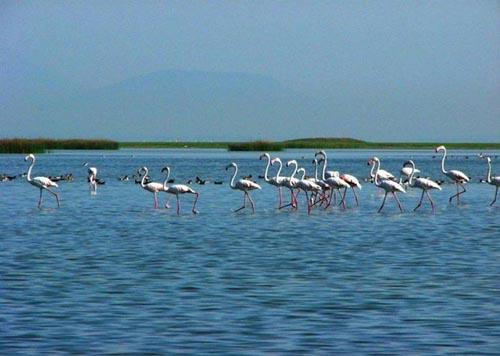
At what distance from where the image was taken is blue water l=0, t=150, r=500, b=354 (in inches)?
407

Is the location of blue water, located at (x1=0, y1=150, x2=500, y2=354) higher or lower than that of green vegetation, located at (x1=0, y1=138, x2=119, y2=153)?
lower

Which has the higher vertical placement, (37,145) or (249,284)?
(37,145)

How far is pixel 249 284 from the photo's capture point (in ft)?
45.0

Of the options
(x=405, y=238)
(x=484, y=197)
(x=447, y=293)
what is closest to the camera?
(x=447, y=293)

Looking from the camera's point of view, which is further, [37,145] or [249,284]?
[37,145]

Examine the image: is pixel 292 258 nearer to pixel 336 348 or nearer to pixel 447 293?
pixel 447 293

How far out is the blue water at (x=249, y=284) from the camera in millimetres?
10336

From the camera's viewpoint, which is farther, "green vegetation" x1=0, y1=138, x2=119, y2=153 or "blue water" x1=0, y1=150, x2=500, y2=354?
"green vegetation" x1=0, y1=138, x2=119, y2=153

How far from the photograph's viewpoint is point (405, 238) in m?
20.4

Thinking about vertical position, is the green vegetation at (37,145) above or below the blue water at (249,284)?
above

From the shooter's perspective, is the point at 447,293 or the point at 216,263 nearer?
the point at 447,293

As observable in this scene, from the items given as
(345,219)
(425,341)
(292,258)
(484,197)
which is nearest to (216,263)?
(292,258)

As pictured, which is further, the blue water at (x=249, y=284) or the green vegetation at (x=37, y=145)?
the green vegetation at (x=37, y=145)

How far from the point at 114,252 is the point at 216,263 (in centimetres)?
231
